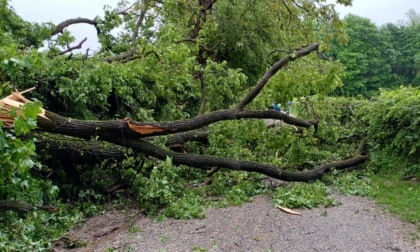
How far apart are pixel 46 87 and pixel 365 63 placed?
33.7 meters

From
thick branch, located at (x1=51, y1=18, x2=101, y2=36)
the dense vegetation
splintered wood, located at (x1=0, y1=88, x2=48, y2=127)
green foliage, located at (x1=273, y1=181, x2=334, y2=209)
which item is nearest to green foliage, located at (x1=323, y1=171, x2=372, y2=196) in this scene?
the dense vegetation

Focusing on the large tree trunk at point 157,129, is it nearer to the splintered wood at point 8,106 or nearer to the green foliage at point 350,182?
the splintered wood at point 8,106

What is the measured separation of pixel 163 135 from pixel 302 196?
1948 millimetres

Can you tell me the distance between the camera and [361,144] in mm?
8000

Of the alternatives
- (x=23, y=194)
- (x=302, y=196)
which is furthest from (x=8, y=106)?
(x=302, y=196)

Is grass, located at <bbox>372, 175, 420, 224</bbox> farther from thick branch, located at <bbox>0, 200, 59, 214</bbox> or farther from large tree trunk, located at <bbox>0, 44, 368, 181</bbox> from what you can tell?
thick branch, located at <bbox>0, 200, 59, 214</bbox>

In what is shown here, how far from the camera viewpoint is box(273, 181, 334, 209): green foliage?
501 centimetres

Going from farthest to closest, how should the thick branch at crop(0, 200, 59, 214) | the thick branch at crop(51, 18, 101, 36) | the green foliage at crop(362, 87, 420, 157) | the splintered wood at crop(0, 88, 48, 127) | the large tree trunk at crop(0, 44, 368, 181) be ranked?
the thick branch at crop(51, 18, 101, 36) < the green foliage at crop(362, 87, 420, 157) < the large tree trunk at crop(0, 44, 368, 181) < the splintered wood at crop(0, 88, 48, 127) < the thick branch at crop(0, 200, 59, 214)

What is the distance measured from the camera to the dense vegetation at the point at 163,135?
422 centimetres

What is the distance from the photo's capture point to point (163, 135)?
540 cm

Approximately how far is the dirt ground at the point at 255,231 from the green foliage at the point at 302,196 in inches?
7.0

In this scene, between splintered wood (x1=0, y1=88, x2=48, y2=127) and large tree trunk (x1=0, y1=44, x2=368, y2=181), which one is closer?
splintered wood (x1=0, y1=88, x2=48, y2=127)

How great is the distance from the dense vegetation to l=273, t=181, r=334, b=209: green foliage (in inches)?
0.7

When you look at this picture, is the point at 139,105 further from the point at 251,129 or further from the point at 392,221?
the point at 392,221
